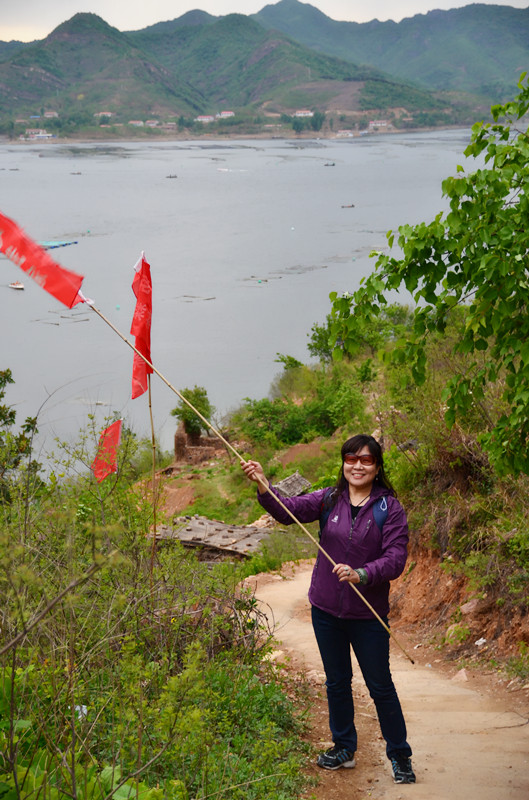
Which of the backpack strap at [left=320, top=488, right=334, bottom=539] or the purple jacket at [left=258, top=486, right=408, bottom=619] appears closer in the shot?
the purple jacket at [left=258, top=486, right=408, bottom=619]

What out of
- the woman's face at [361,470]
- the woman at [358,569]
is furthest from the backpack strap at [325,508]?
the woman's face at [361,470]

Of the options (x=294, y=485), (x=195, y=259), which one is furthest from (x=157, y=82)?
(x=294, y=485)

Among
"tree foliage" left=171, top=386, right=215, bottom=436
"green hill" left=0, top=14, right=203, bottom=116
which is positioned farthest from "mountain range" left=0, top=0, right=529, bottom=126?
"tree foliage" left=171, top=386, right=215, bottom=436

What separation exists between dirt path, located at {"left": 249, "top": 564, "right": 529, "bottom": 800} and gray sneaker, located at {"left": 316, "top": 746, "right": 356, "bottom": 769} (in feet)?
0.11

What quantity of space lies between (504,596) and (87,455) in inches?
137

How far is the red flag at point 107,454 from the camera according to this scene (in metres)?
5.74

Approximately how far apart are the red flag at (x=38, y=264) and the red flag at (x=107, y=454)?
1.33 m

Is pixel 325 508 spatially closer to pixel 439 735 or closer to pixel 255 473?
pixel 255 473

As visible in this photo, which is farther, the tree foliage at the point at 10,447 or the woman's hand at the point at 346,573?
the tree foliage at the point at 10,447

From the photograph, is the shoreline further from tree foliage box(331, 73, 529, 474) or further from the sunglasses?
the sunglasses

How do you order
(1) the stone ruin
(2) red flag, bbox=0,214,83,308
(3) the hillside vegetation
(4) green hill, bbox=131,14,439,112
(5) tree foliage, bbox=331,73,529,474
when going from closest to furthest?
(3) the hillside vegetation → (5) tree foliage, bbox=331,73,529,474 → (2) red flag, bbox=0,214,83,308 → (1) the stone ruin → (4) green hill, bbox=131,14,439,112

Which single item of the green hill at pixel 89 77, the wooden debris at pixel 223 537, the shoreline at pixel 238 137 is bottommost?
the wooden debris at pixel 223 537

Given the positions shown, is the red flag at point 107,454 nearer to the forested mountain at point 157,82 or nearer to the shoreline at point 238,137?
the shoreline at point 238,137

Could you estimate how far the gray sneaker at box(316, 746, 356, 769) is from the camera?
4348 mm
